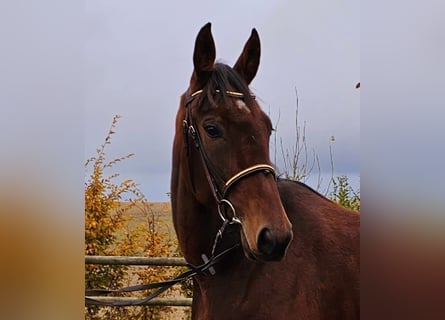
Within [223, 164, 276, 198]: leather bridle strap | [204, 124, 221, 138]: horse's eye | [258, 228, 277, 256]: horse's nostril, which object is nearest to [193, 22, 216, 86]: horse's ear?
[204, 124, 221, 138]: horse's eye

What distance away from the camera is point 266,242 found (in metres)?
1.16

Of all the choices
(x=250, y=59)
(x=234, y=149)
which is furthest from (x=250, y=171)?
(x=250, y=59)

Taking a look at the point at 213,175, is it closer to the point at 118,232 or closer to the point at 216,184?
the point at 216,184

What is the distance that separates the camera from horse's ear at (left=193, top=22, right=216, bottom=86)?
1303 mm

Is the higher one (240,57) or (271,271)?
(240,57)

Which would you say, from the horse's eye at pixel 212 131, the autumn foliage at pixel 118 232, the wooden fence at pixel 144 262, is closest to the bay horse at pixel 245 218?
the horse's eye at pixel 212 131

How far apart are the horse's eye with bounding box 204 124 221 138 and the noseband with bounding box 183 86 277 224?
0.14 ft

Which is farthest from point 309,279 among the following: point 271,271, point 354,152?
point 354,152

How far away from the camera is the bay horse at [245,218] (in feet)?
3.98

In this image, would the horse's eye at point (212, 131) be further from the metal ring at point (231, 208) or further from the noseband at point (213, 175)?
the metal ring at point (231, 208)
